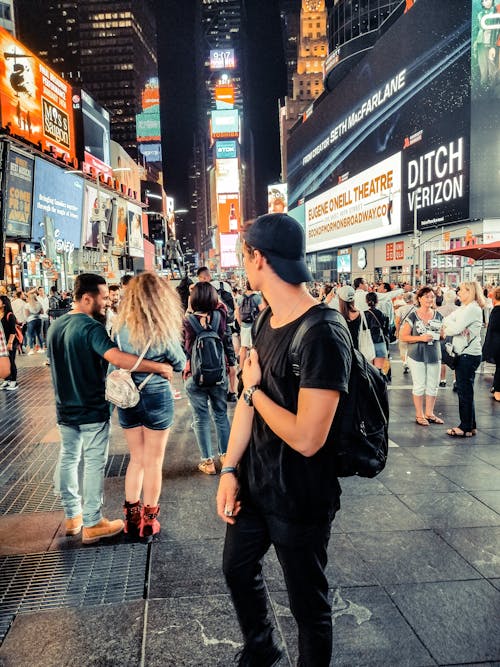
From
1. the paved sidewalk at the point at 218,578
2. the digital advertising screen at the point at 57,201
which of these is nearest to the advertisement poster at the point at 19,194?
the digital advertising screen at the point at 57,201

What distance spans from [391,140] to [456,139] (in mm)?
10886

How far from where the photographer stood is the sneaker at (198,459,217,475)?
16.7 feet

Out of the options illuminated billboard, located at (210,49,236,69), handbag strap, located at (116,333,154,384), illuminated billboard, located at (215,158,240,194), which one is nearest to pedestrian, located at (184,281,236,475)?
handbag strap, located at (116,333,154,384)

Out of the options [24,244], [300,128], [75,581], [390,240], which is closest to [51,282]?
[24,244]

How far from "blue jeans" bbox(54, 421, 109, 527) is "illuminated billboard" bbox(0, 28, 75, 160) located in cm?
2401

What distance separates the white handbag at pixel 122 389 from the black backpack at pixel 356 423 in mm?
2005

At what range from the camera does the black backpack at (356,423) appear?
6.00ft

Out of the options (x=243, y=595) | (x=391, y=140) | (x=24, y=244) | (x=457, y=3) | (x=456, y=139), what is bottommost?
(x=243, y=595)

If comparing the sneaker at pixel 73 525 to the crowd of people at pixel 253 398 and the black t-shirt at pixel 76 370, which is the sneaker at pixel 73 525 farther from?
the black t-shirt at pixel 76 370

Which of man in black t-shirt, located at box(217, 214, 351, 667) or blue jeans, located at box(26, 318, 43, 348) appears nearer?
man in black t-shirt, located at box(217, 214, 351, 667)

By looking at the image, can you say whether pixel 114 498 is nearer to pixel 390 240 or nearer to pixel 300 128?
pixel 390 240

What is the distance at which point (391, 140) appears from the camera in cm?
4112

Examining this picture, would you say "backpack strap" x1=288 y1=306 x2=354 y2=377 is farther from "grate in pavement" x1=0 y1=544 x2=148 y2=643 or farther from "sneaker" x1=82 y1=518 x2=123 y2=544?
"sneaker" x1=82 y1=518 x2=123 y2=544

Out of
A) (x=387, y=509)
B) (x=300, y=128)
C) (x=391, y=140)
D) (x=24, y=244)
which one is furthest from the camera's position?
(x=300, y=128)
